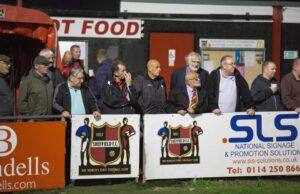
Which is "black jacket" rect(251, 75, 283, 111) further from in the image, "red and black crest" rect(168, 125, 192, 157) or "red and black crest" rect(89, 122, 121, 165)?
"red and black crest" rect(89, 122, 121, 165)

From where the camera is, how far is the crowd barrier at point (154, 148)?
9.34 metres

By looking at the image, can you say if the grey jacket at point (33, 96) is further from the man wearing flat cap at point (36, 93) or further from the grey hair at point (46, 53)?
the grey hair at point (46, 53)

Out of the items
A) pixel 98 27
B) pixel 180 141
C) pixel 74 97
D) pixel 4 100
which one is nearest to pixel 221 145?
pixel 180 141

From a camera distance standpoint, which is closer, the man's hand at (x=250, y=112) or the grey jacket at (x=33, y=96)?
the grey jacket at (x=33, y=96)

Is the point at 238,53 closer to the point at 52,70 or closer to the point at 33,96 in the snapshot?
the point at 52,70

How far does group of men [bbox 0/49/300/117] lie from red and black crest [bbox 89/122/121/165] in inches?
10.6

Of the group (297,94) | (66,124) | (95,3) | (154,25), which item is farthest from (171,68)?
(66,124)

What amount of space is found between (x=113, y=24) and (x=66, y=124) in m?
5.59

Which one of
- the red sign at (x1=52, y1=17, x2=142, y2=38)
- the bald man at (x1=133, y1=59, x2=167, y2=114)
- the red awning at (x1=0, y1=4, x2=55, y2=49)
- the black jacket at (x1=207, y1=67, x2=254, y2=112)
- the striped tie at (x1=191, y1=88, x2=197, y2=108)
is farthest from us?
the red sign at (x1=52, y1=17, x2=142, y2=38)

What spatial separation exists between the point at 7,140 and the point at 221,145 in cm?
343

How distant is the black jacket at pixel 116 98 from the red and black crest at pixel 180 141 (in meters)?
0.84

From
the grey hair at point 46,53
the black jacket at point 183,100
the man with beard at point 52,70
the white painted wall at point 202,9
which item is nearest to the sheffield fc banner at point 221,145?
the black jacket at point 183,100

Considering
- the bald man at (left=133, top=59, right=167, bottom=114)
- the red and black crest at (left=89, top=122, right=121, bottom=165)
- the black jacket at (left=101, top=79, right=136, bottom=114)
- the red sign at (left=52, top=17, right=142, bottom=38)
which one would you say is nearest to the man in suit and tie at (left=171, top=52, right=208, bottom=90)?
the bald man at (left=133, top=59, right=167, bottom=114)

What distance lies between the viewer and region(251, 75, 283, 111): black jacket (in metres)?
10.7
